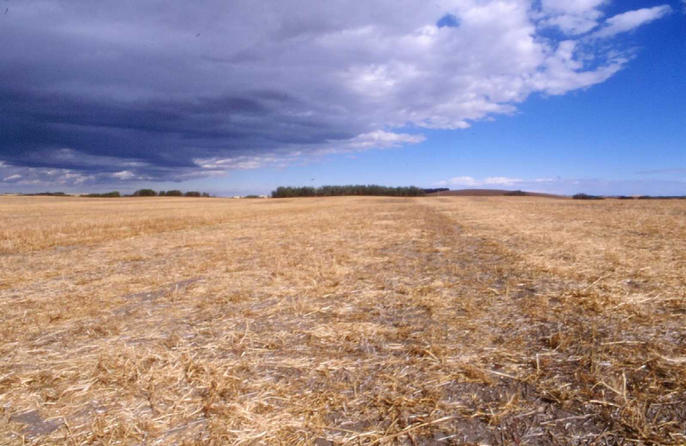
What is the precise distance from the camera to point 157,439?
241 cm

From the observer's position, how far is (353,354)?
3.62m

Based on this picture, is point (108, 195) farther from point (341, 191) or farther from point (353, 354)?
point (353, 354)

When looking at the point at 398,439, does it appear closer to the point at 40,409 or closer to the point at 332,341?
the point at 332,341

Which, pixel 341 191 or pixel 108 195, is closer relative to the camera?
pixel 108 195

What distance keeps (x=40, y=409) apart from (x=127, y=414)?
0.80 metres

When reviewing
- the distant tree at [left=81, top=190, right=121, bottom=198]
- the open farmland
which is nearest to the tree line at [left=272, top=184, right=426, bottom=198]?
the distant tree at [left=81, top=190, right=121, bottom=198]

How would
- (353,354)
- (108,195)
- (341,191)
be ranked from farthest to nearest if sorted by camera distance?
1. (341,191)
2. (108,195)
3. (353,354)

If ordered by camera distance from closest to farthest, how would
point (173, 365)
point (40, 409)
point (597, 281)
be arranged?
point (40, 409) → point (173, 365) → point (597, 281)

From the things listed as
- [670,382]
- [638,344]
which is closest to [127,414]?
[670,382]

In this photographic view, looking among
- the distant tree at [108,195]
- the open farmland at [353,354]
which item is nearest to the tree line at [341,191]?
the distant tree at [108,195]

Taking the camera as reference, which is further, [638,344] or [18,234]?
[18,234]

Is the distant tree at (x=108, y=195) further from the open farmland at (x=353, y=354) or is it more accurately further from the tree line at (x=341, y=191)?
the open farmland at (x=353, y=354)

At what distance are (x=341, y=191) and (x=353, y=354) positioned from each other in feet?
395

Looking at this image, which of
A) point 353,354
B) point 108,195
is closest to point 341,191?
point 108,195
